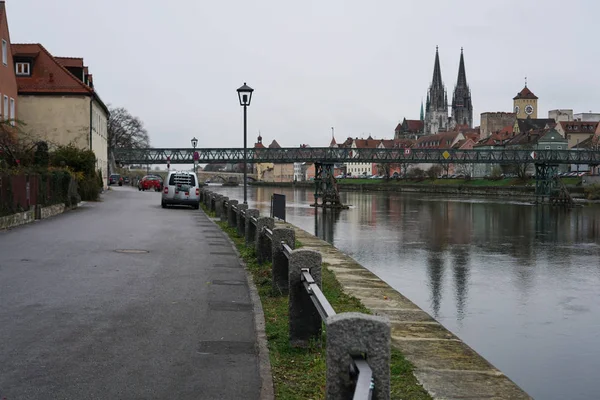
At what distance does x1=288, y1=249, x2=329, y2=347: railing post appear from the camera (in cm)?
737

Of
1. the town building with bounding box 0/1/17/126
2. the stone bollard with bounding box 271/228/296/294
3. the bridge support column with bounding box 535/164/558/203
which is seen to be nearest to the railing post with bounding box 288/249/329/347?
the stone bollard with bounding box 271/228/296/294

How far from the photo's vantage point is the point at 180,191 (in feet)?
119

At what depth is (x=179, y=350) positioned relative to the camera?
7152 mm

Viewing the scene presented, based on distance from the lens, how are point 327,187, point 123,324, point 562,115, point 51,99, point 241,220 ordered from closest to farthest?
point 123,324 < point 241,220 < point 51,99 < point 327,187 < point 562,115

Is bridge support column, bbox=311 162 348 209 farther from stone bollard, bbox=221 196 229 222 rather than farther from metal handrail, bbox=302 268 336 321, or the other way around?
metal handrail, bbox=302 268 336 321

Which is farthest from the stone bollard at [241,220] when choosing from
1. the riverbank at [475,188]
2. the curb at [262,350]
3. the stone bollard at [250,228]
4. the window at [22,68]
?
the riverbank at [475,188]

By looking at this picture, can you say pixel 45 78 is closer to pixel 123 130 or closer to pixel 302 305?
pixel 302 305

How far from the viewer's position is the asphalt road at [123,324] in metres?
5.98

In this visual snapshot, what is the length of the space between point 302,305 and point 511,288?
31.0 ft

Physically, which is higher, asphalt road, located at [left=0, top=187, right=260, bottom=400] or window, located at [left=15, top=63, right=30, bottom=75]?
window, located at [left=15, top=63, right=30, bottom=75]

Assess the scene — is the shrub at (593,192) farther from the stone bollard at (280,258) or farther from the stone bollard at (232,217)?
the stone bollard at (280,258)

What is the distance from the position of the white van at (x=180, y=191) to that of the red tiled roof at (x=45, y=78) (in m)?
19.3

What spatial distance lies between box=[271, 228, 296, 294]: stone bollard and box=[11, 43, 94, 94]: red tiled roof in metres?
45.7

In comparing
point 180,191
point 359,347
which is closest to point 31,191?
point 180,191
